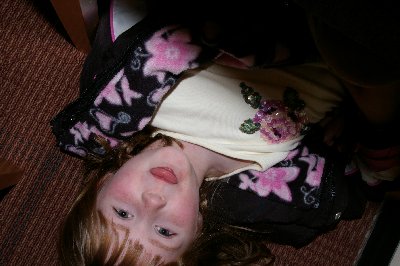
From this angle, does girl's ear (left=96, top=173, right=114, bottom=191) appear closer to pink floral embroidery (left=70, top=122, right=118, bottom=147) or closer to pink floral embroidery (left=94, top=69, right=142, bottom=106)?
pink floral embroidery (left=70, top=122, right=118, bottom=147)

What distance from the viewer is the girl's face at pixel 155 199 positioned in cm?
78

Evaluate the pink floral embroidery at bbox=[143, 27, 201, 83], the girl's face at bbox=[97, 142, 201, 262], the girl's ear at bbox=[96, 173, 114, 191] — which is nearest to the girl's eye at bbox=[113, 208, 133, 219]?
the girl's face at bbox=[97, 142, 201, 262]

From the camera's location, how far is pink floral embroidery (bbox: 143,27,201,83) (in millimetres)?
769

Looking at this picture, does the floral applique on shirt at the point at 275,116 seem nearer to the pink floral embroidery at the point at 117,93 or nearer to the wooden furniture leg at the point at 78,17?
the pink floral embroidery at the point at 117,93

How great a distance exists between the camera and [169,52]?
77 centimetres

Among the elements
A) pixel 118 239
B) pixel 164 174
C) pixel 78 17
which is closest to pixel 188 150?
pixel 164 174

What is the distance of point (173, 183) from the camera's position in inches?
31.0

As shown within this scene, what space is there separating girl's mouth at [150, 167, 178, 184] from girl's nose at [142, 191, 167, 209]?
0.10ft

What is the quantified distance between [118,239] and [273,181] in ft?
1.18

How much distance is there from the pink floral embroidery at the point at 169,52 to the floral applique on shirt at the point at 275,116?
13 centimetres

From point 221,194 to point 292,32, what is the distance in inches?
15.7

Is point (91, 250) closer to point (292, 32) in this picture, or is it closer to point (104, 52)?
point (104, 52)

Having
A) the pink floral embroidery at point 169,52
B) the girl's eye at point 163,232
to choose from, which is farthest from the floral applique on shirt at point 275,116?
the girl's eye at point 163,232

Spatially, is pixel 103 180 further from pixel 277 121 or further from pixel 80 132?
pixel 277 121
